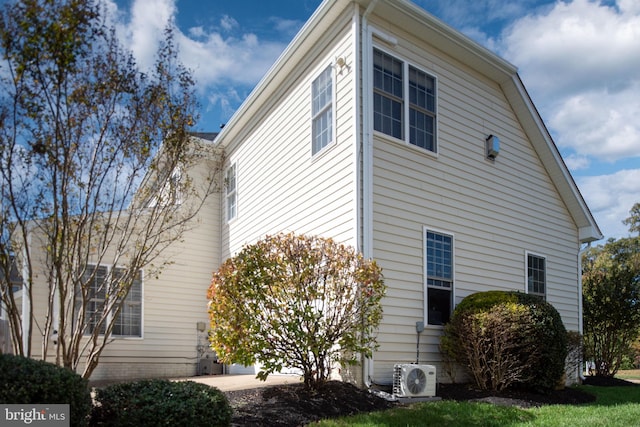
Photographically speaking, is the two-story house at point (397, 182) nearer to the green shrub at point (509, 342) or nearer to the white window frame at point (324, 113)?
the white window frame at point (324, 113)

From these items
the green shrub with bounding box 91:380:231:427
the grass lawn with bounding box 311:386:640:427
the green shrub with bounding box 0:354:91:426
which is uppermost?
the green shrub with bounding box 0:354:91:426

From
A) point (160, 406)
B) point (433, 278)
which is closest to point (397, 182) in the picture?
point (433, 278)

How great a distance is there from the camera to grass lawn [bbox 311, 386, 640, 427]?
21.6 feet

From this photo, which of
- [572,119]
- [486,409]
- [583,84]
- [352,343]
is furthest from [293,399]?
[572,119]

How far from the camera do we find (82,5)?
20.8 feet

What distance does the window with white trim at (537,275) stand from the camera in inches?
472

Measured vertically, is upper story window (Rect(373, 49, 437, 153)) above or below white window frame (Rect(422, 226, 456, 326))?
above

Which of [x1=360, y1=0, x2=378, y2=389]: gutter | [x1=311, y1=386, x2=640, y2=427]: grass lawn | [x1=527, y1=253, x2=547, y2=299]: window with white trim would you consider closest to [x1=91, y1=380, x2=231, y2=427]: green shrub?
[x1=311, y1=386, x2=640, y2=427]: grass lawn

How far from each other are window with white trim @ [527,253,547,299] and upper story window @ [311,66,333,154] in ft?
17.2

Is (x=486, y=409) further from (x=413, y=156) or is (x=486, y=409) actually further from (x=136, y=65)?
(x=136, y=65)

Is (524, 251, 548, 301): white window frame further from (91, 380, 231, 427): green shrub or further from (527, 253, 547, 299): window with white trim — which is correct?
(91, 380, 231, 427): green shrub

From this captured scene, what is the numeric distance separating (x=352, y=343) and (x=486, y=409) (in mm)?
1936

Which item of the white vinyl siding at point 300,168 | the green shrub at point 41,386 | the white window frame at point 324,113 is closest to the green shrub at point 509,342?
the white vinyl siding at point 300,168

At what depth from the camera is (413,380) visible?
8242 millimetres
